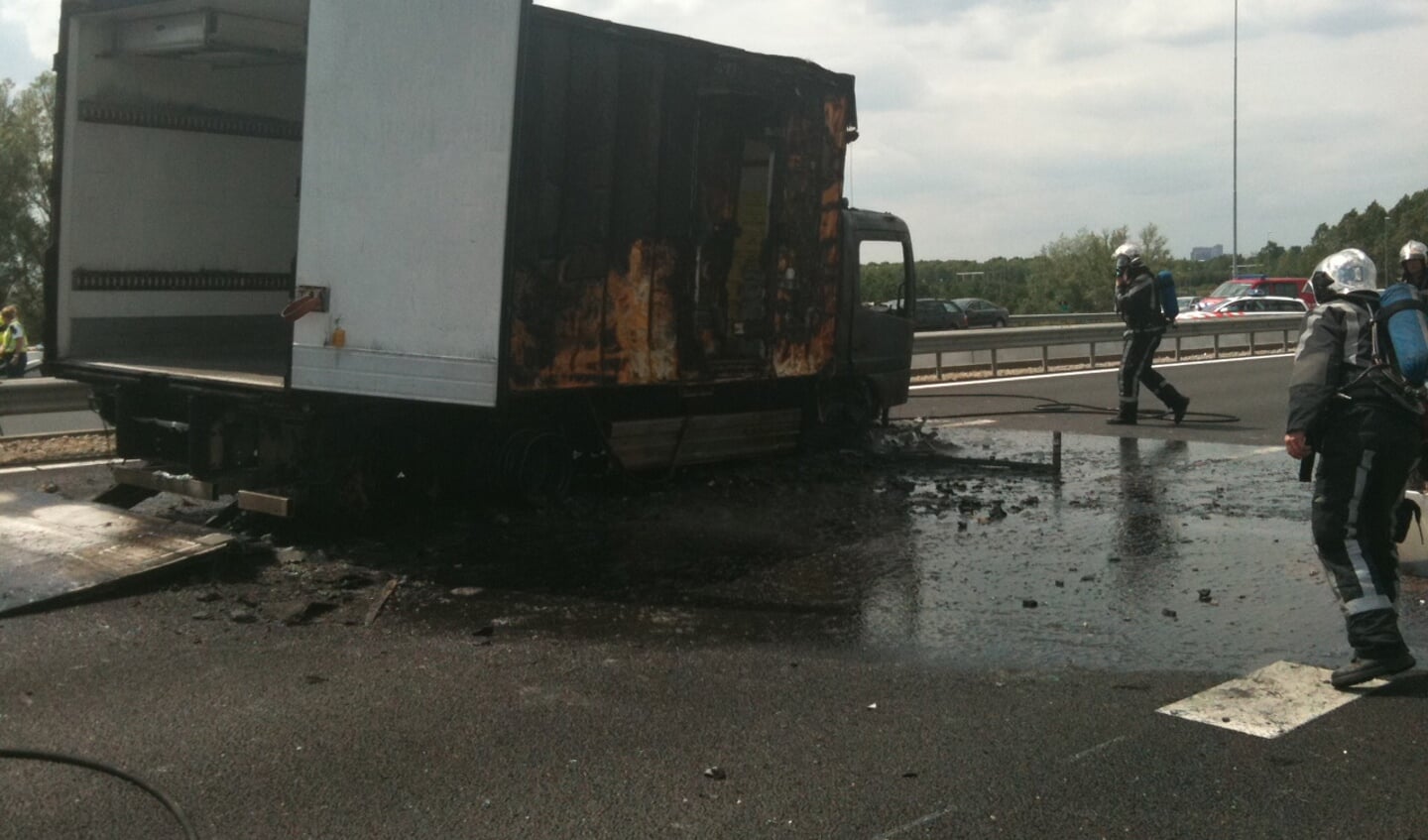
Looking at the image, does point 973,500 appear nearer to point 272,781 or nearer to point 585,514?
point 585,514

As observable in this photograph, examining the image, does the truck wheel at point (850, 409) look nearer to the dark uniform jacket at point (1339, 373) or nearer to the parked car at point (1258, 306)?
the dark uniform jacket at point (1339, 373)

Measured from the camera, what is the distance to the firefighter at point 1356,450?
5566mm

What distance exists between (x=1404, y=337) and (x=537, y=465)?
219 inches

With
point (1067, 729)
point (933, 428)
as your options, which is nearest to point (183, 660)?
point (1067, 729)

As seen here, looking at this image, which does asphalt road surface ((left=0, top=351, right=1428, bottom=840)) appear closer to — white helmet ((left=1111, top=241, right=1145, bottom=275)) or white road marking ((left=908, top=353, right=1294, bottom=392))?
white helmet ((left=1111, top=241, right=1145, bottom=275))

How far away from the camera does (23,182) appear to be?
1960 inches

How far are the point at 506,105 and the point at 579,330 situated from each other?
162 centimetres

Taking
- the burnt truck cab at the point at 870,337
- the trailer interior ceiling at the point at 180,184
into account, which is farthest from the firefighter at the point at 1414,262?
the trailer interior ceiling at the point at 180,184

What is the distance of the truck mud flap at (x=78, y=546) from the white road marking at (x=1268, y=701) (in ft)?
16.6

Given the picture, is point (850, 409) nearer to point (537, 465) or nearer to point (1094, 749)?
point (537, 465)

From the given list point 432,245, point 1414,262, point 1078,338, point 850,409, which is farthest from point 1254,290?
point 432,245

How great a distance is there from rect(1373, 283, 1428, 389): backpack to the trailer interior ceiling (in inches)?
234

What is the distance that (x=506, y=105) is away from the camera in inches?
297

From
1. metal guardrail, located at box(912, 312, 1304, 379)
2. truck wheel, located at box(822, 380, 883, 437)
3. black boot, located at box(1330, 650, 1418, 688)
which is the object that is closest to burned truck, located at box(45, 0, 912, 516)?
truck wheel, located at box(822, 380, 883, 437)
